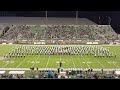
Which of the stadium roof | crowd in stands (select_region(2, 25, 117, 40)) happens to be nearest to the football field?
crowd in stands (select_region(2, 25, 117, 40))

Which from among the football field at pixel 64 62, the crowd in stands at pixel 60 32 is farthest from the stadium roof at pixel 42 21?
the football field at pixel 64 62

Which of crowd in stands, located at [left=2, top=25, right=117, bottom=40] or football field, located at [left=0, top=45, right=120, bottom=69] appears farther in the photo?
crowd in stands, located at [left=2, top=25, right=117, bottom=40]

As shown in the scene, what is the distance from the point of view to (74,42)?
3291 centimetres

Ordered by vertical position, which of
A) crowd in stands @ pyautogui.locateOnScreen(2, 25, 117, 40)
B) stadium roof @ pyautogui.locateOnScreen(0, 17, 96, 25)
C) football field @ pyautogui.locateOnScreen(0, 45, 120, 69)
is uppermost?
stadium roof @ pyautogui.locateOnScreen(0, 17, 96, 25)

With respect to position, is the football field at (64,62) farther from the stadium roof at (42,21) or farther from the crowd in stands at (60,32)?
the stadium roof at (42,21)

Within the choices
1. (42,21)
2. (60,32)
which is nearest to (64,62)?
(60,32)

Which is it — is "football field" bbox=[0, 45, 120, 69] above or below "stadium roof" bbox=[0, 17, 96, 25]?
below

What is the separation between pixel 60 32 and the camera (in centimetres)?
3944

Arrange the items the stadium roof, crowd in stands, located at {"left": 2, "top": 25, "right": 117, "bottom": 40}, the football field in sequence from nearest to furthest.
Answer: the football field, crowd in stands, located at {"left": 2, "top": 25, "right": 117, "bottom": 40}, the stadium roof

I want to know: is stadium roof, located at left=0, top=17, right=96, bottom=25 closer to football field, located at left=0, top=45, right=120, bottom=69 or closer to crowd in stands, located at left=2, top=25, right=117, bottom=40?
crowd in stands, located at left=2, top=25, right=117, bottom=40

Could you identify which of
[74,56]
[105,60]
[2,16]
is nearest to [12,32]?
[2,16]

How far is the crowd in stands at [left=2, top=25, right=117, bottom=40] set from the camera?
37281mm

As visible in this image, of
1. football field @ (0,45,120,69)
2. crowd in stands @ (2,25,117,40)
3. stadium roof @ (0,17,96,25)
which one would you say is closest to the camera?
football field @ (0,45,120,69)
